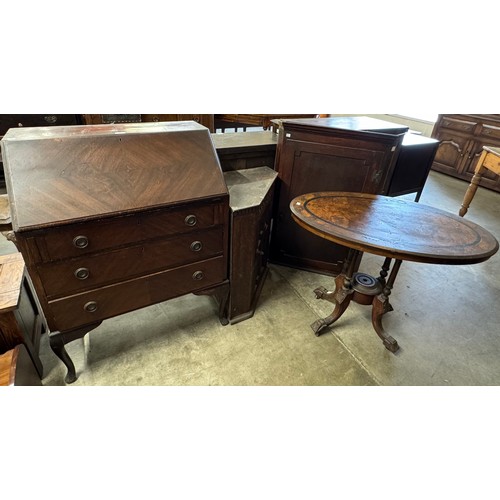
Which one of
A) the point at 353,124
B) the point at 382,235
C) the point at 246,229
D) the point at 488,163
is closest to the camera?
the point at 382,235

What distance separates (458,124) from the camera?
452 centimetres

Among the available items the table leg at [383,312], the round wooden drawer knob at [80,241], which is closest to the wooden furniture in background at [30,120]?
the round wooden drawer knob at [80,241]

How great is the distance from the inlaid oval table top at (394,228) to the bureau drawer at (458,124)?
3889 mm

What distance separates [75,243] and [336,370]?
152 centimetres

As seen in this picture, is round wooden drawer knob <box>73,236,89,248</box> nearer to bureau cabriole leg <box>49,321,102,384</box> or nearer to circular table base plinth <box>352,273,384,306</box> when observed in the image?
bureau cabriole leg <box>49,321,102,384</box>

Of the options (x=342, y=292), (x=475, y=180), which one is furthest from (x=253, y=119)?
(x=342, y=292)

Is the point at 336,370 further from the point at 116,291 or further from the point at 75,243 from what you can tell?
the point at 75,243

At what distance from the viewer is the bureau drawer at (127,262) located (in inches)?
50.5

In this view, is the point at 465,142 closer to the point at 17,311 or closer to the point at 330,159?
the point at 330,159

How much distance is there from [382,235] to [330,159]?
849mm

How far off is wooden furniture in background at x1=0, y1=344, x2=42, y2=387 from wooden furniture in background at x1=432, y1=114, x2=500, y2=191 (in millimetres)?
5320

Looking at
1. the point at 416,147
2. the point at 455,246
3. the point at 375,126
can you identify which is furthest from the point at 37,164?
the point at 416,147

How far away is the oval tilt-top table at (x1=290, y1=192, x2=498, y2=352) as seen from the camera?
128cm

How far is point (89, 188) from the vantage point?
48.6 inches
